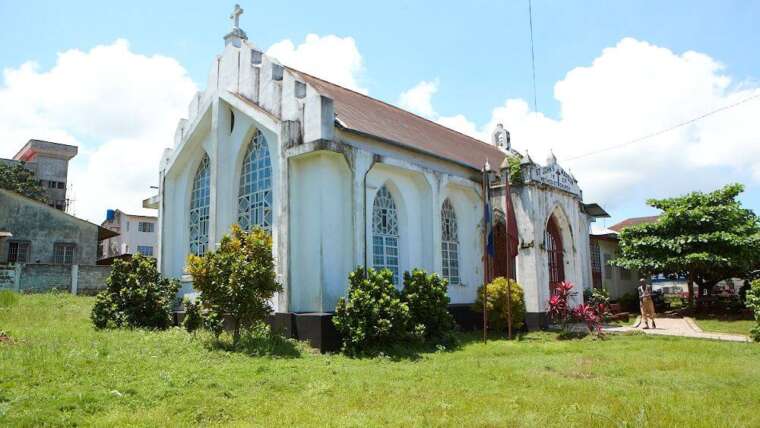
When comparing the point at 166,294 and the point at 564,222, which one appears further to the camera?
the point at 564,222

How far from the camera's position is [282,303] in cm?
1252

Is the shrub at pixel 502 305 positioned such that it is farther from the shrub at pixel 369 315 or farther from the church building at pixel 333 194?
the shrub at pixel 369 315

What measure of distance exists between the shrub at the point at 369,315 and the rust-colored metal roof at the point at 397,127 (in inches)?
149

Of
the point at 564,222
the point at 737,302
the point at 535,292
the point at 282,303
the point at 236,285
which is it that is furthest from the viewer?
the point at 737,302

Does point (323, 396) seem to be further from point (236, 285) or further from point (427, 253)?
point (427, 253)

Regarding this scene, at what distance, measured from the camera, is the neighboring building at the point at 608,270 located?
2609 centimetres

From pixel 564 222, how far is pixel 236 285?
445 inches

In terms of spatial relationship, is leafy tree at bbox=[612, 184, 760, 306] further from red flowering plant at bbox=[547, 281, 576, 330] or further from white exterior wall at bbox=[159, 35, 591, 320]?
red flowering plant at bbox=[547, 281, 576, 330]

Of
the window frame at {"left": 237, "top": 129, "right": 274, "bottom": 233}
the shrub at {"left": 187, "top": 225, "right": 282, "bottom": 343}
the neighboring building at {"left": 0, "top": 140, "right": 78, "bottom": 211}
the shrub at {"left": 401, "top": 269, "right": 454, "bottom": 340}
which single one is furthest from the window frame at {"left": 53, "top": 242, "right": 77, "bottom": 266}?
the shrub at {"left": 401, "top": 269, "right": 454, "bottom": 340}

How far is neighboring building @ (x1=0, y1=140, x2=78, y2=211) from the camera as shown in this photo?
47.7m

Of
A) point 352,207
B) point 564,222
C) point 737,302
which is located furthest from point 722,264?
point 352,207

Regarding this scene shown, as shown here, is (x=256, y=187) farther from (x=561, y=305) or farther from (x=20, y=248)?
(x=20, y=248)

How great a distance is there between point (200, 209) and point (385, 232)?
19.6 feet

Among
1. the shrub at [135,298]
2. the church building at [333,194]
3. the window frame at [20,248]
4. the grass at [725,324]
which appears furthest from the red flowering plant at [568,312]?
the window frame at [20,248]
